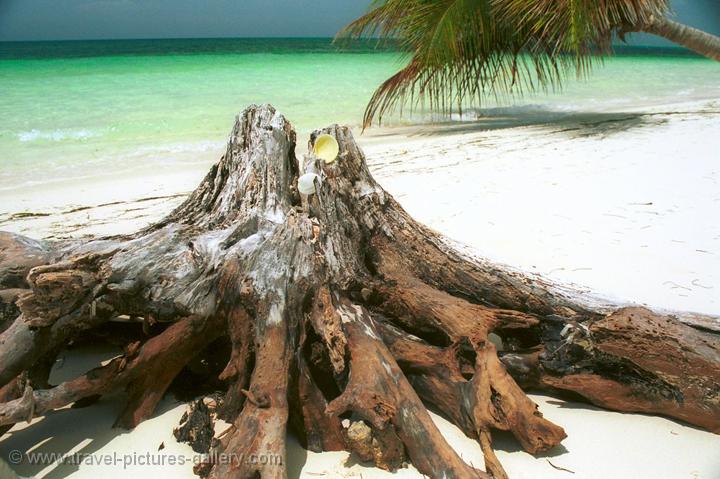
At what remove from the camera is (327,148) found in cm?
227

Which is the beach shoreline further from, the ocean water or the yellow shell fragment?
the ocean water

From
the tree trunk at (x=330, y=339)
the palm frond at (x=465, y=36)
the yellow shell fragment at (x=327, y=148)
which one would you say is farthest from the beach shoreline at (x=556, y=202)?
the palm frond at (x=465, y=36)

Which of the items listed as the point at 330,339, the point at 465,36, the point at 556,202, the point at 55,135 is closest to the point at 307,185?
the point at 330,339

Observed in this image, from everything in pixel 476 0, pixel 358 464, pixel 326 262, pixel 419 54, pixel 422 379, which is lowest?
pixel 358 464

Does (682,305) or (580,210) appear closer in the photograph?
(682,305)

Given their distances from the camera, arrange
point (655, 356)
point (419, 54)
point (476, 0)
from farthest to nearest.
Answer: point (419, 54) → point (476, 0) → point (655, 356)

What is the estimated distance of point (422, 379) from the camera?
1.89 meters

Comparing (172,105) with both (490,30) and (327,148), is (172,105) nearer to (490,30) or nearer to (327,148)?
(490,30)

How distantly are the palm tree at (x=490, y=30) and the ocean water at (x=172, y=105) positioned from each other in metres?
0.50

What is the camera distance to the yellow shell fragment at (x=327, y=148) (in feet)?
7.40

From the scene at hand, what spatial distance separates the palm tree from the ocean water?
0.50 m

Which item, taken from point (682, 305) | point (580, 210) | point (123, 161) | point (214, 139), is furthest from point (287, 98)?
point (682, 305)

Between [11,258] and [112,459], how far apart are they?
876 mm

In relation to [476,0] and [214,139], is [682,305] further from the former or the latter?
[214,139]
